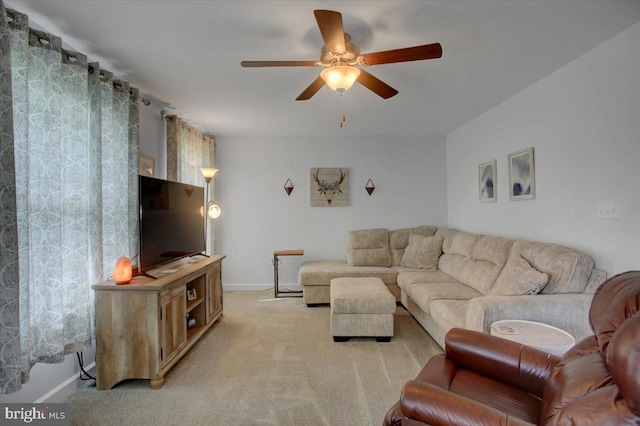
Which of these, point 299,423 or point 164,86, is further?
point 164,86

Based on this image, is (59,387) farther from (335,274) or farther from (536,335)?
(536,335)

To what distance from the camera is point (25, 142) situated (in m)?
1.87

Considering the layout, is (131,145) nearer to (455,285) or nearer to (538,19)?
(538,19)

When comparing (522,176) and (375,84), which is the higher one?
(375,84)

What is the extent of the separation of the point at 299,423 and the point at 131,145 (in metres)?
2.68

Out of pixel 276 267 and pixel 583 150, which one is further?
pixel 276 267

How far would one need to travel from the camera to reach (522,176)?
3.30 meters

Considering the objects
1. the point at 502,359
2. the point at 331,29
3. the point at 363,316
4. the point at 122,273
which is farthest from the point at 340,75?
the point at 363,316

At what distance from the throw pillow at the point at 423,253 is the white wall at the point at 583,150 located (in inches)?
37.7

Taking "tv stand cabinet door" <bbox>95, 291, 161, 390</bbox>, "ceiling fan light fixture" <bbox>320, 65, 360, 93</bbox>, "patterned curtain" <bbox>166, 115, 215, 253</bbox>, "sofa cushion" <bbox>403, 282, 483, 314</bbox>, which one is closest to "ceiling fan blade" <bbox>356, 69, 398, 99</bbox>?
"ceiling fan light fixture" <bbox>320, 65, 360, 93</bbox>

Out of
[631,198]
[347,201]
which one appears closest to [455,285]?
[631,198]

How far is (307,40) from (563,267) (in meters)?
2.58

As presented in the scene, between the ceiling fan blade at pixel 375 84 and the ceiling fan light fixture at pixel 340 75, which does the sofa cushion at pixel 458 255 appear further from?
the ceiling fan light fixture at pixel 340 75

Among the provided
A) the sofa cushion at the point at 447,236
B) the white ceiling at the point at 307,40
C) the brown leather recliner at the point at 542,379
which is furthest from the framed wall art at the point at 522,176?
the brown leather recliner at the point at 542,379
